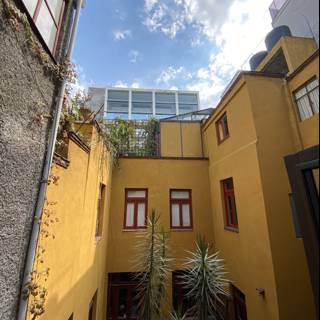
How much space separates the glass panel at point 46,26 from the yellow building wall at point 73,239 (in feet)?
5.35

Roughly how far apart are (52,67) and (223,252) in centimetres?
745

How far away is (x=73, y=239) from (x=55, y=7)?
161 inches

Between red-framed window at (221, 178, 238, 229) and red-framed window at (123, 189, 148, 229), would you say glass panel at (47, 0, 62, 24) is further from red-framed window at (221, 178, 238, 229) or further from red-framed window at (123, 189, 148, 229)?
red-framed window at (221, 178, 238, 229)

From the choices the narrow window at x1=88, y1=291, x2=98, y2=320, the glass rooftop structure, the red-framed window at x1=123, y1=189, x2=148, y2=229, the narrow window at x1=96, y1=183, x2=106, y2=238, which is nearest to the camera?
the narrow window at x1=88, y1=291, x2=98, y2=320

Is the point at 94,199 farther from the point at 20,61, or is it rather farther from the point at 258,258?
the point at 258,258

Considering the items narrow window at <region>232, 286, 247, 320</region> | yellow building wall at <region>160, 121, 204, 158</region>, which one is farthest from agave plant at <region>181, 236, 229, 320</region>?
yellow building wall at <region>160, 121, 204, 158</region>

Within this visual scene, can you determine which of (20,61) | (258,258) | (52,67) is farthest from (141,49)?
(258,258)

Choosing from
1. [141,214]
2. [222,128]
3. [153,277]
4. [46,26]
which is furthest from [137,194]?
[46,26]

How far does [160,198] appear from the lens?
8.28 metres

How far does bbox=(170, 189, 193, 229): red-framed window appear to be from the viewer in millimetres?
8219

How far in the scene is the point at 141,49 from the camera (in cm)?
446

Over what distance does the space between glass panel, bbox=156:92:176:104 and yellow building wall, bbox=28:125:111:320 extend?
22.6m

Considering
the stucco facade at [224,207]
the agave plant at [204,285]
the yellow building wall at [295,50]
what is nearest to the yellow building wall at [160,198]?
the stucco facade at [224,207]

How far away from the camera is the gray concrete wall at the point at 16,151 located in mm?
1873
